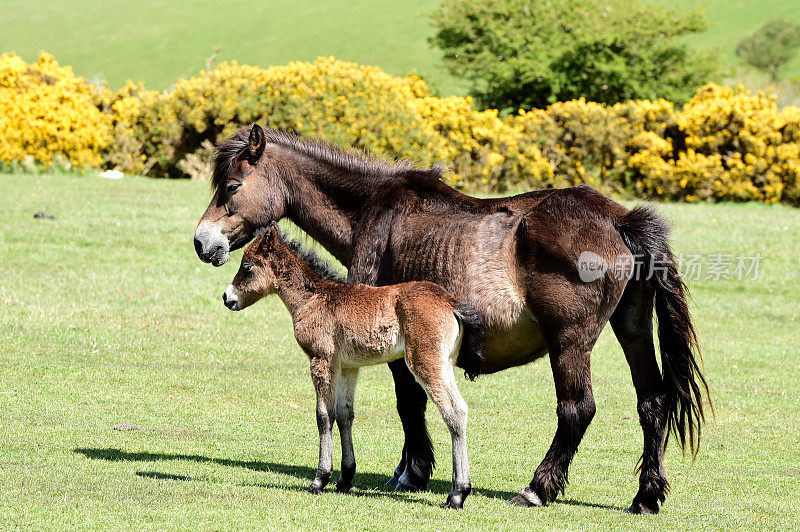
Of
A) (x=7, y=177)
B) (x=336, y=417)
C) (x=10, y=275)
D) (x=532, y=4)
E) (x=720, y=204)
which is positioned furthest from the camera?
(x=532, y=4)

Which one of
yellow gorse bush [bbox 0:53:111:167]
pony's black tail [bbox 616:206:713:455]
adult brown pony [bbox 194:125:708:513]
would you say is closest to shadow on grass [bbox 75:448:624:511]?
adult brown pony [bbox 194:125:708:513]

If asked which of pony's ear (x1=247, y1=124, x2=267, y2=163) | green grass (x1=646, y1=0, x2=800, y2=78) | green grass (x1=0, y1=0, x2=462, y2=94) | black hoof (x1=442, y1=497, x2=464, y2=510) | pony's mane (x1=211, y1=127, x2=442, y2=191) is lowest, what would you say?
green grass (x1=0, y1=0, x2=462, y2=94)

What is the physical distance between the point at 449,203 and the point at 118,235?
40.5ft

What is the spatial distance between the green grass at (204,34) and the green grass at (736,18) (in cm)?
2019

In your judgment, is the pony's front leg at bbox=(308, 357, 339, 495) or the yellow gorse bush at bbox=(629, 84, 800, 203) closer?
the pony's front leg at bbox=(308, 357, 339, 495)

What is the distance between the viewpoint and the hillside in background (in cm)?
6438

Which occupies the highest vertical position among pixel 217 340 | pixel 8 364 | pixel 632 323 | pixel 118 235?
pixel 632 323

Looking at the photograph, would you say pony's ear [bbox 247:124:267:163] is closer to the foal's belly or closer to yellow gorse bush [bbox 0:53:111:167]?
the foal's belly

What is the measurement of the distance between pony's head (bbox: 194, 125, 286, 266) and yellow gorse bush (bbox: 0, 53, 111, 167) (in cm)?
1843

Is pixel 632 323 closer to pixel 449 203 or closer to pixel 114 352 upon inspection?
pixel 449 203

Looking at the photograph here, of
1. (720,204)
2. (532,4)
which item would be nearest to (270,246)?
(720,204)

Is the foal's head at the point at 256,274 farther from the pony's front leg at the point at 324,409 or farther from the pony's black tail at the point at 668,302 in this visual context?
the pony's black tail at the point at 668,302

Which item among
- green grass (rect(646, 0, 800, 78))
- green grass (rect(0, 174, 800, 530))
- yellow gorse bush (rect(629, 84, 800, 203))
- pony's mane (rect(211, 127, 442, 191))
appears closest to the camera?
green grass (rect(0, 174, 800, 530))

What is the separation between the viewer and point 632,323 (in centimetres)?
721
